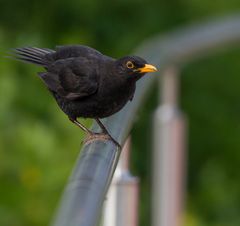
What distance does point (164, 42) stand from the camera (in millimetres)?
5523

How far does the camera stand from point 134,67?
4527mm

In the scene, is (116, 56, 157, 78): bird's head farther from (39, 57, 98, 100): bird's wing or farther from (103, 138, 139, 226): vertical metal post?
(103, 138, 139, 226): vertical metal post

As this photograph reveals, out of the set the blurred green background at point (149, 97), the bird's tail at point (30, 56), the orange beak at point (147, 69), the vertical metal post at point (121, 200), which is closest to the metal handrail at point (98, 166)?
the orange beak at point (147, 69)

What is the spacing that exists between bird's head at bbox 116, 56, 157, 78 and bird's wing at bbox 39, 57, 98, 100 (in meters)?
0.15

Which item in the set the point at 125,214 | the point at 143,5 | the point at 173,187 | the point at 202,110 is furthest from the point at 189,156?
the point at 125,214

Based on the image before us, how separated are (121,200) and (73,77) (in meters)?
1.32

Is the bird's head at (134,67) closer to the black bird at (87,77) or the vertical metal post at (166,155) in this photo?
the black bird at (87,77)

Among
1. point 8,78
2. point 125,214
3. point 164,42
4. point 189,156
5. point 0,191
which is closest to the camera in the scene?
point 125,214

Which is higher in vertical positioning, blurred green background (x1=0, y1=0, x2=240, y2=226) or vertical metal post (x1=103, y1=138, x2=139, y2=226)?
blurred green background (x1=0, y1=0, x2=240, y2=226)

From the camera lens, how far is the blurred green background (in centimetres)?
684

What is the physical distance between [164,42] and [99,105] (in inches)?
42.5

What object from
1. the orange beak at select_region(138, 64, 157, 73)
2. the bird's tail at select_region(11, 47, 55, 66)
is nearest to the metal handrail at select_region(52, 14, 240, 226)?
the orange beak at select_region(138, 64, 157, 73)

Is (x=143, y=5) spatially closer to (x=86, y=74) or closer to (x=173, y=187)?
(x=173, y=187)

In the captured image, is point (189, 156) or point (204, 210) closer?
point (204, 210)
